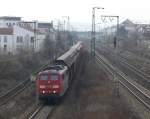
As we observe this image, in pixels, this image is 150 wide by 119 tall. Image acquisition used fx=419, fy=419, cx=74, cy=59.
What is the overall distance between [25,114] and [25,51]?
43.2 m

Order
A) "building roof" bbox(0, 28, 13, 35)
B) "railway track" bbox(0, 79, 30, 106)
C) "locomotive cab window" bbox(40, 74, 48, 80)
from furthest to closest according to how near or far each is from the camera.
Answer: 1. "building roof" bbox(0, 28, 13, 35)
2. "railway track" bbox(0, 79, 30, 106)
3. "locomotive cab window" bbox(40, 74, 48, 80)

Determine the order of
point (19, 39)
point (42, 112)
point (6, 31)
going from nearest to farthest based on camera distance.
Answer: point (42, 112) → point (6, 31) → point (19, 39)

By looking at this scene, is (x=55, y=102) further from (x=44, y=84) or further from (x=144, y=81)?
(x=144, y=81)

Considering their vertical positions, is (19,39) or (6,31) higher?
(6,31)

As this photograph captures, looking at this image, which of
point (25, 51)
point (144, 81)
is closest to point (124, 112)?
point (144, 81)

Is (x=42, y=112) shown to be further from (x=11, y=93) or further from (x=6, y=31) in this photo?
(x=6, y=31)

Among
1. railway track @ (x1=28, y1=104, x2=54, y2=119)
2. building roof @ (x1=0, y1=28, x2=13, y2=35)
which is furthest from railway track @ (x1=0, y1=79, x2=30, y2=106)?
building roof @ (x1=0, y1=28, x2=13, y2=35)

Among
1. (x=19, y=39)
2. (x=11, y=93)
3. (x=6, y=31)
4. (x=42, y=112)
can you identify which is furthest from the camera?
(x=19, y=39)

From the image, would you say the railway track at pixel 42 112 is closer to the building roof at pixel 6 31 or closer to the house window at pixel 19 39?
the building roof at pixel 6 31

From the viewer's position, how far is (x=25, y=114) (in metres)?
24.5

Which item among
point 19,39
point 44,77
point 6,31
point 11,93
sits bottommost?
point 11,93

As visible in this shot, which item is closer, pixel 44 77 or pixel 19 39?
pixel 44 77

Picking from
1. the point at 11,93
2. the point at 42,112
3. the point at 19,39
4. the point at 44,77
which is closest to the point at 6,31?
the point at 19,39

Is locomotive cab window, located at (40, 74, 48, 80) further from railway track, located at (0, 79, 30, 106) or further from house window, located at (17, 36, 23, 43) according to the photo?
house window, located at (17, 36, 23, 43)
